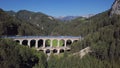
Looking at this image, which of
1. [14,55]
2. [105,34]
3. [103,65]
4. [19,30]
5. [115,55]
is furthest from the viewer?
[19,30]

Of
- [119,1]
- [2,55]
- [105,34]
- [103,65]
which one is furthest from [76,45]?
[119,1]

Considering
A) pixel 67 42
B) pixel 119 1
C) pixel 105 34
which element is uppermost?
pixel 119 1

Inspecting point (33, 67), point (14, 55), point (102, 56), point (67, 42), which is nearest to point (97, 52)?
point (102, 56)

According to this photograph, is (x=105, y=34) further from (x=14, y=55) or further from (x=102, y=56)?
(x=14, y=55)

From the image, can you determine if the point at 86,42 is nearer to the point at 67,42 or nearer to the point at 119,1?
the point at 67,42

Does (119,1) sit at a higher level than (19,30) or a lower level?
higher

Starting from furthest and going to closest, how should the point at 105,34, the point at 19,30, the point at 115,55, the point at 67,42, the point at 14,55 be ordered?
the point at 19,30
the point at 67,42
the point at 105,34
the point at 115,55
the point at 14,55

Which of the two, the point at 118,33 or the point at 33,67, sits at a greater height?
the point at 118,33

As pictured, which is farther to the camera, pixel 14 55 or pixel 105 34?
pixel 105 34

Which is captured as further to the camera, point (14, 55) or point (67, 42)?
Answer: point (67, 42)
